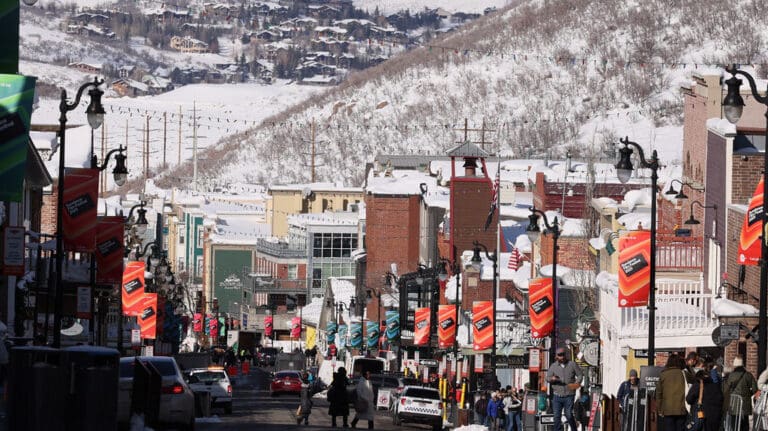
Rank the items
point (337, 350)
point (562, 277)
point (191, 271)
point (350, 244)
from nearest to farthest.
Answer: point (562, 277) < point (337, 350) < point (350, 244) < point (191, 271)

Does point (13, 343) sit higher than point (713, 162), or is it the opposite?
point (713, 162)

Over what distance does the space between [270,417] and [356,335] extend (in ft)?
167

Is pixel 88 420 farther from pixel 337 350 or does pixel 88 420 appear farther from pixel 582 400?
pixel 337 350

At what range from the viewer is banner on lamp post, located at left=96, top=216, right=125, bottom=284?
47.4 metres

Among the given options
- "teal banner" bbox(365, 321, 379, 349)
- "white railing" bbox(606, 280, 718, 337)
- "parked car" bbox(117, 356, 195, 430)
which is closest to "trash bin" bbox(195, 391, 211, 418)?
"white railing" bbox(606, 280, 718, 337)

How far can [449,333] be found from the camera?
2576 inches

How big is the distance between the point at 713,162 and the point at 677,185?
43.5ft

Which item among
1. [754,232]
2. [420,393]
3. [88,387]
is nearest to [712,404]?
[754,232]

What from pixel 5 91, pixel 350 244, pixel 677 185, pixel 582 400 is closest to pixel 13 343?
pixel 5 91

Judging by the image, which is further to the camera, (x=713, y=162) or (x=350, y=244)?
(x=350, y=244)

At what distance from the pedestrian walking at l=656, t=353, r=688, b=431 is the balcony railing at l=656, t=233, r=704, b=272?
20.7 metres

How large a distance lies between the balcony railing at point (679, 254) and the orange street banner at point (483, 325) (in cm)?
622

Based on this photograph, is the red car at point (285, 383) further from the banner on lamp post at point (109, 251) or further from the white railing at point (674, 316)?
the white railing at point (674, 316)

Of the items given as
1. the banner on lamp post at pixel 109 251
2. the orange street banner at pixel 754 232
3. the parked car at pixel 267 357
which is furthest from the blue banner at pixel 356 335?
the orange street banner at pixel 754 232
